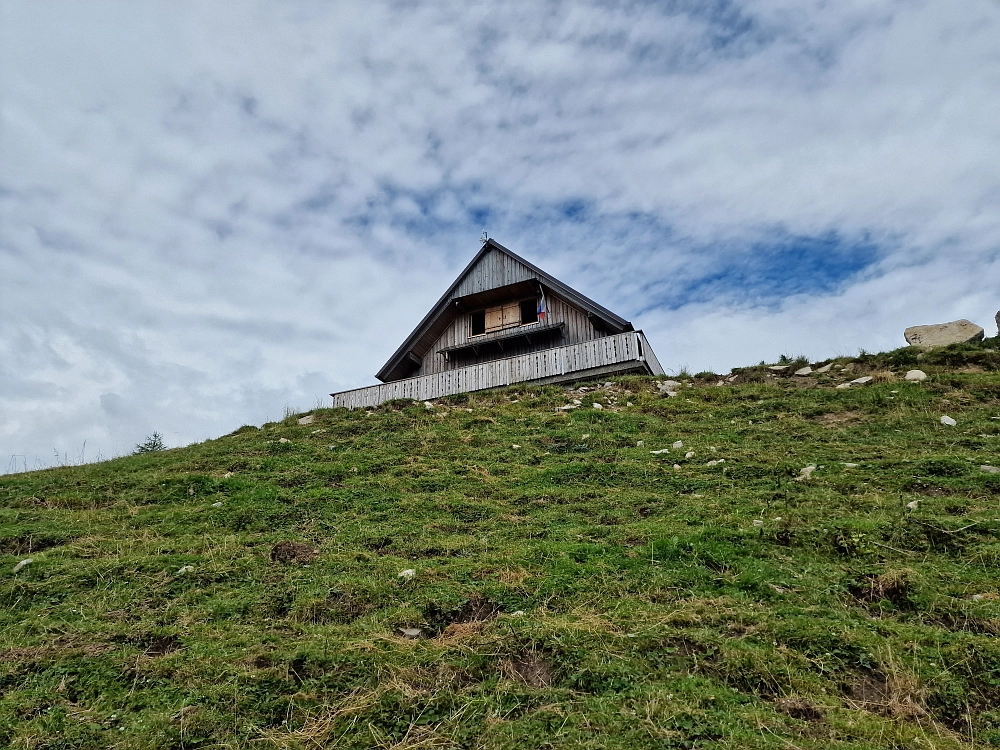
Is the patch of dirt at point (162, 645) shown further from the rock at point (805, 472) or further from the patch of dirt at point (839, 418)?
the patch of dirt at point (839, 418)

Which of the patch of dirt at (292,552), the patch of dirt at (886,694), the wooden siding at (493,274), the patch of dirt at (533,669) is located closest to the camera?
the patch of dirt at (886,694)

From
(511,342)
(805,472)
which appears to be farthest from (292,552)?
(511,342)

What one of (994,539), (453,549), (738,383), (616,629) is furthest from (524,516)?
(738,383)

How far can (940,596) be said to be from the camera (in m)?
6.27

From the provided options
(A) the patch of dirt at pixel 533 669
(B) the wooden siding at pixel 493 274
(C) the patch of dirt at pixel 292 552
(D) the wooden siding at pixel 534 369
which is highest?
(B) the wooden siding at pixel 493 274

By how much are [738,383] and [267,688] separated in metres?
15.8

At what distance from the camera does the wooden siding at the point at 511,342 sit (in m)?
29.0

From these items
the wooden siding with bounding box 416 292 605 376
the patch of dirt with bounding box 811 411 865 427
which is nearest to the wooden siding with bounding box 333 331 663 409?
the wooden siding with bounding box 416 292 605 376

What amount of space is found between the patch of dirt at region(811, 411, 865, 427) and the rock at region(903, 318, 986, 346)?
6423mm

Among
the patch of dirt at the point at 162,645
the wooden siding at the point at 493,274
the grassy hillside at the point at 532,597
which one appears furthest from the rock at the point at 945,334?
the patch of dirt at the point at 162,645

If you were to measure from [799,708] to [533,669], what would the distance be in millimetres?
2079

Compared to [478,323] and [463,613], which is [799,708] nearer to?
[463,613]

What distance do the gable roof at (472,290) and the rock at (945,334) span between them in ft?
41.5

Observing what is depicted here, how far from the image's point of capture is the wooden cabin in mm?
25203
